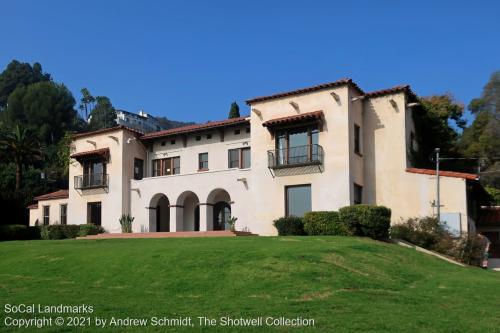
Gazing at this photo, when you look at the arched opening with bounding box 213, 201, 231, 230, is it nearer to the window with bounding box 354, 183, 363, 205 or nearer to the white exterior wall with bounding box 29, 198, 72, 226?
the window with bounding box 354, 183, 363, 205

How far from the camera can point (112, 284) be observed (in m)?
14.9

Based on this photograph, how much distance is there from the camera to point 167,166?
125ft

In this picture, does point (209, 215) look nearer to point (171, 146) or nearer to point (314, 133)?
point (171, 146)

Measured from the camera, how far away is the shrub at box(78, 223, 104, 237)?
36781 millimetres

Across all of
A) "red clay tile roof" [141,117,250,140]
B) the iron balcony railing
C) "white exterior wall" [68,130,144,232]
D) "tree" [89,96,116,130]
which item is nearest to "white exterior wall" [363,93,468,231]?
the iron balcony railing

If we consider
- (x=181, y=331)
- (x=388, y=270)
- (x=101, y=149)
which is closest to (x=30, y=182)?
(x=101, y=149)

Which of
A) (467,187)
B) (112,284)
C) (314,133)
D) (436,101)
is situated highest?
(436,101)

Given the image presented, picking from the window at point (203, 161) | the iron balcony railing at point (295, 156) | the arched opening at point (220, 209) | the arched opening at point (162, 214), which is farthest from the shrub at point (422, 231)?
the arched opening at point (162, 214)

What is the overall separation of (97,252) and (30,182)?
46.9 meters

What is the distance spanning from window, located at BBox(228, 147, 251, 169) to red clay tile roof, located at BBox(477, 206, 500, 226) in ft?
48.9

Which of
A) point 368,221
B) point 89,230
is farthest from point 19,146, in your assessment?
point 368,221

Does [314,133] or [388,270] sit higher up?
[314,133]

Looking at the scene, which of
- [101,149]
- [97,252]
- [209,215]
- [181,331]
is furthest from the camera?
[101,149]

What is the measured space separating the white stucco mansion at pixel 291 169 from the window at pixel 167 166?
0.12m
